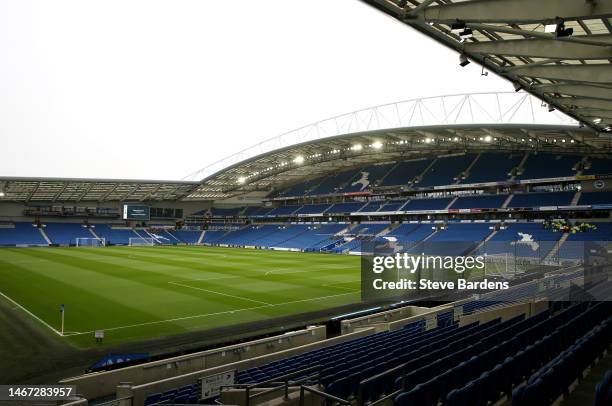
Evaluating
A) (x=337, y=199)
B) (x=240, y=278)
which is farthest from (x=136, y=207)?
(x=240, y=278)

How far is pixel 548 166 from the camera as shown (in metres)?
52.6

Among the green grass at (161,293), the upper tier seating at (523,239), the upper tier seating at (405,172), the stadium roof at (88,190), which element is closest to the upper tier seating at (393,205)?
the upper tier seating at (405,172)

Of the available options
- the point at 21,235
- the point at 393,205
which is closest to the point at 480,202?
the point at 393,205

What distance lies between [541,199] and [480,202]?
7.47 meters

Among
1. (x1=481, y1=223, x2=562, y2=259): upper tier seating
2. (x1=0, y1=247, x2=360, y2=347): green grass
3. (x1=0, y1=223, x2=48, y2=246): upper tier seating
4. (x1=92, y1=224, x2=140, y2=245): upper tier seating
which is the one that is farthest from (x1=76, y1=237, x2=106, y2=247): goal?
(x1=481, y1=223, x2=562, y2=259): upper tier seating

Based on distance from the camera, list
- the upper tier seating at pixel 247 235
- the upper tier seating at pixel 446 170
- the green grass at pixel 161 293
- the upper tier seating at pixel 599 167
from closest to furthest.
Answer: the green grass at pixel 161 293, the upper tier seating at pixel 599 167, the upper tier seating at pixel 446 170, the upper tier seating at pixel 247 235

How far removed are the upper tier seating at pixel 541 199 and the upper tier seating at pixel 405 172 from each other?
16213 millimetres

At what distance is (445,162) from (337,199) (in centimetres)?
1973

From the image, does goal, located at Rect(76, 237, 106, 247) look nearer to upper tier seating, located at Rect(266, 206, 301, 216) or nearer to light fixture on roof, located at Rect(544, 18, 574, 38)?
upper tier seating, located at Rect(266, 206, 301, 216)

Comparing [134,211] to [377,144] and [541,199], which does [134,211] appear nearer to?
[377,144]

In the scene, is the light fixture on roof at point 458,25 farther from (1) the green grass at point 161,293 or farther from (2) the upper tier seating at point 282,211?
(2) the upper tier seating at point 282,211

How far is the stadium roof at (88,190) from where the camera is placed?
63875 millimetres

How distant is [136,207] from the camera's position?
7325cm

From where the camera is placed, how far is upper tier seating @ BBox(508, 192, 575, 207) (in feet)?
160
